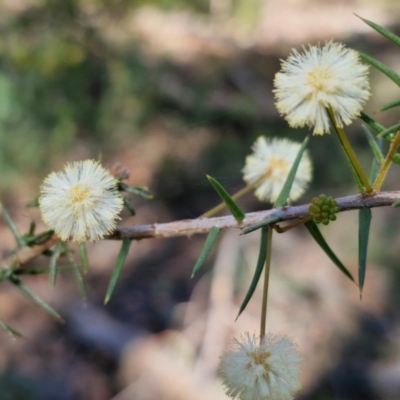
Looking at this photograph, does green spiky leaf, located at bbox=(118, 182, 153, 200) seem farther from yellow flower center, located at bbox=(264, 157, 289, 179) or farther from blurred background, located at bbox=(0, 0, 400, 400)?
blurred background, located at bbox=(0, 0, 400, 400)

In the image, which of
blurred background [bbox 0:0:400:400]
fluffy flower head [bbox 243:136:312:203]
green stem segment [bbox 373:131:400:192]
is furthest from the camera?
blurred background [bbox 0:0:400:400]

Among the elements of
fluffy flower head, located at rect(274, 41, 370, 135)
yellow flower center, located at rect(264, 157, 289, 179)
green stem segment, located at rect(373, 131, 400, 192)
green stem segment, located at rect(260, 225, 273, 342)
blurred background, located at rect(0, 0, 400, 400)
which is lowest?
green stem segment, located at rect(260, 225, 273, 342)

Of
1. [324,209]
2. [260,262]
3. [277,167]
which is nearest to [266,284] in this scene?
[260,262]

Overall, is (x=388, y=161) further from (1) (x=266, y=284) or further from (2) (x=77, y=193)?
(2) (x=77, y=193)

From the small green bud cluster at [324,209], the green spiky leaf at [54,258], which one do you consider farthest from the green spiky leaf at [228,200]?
the green spiky leaf at [54,258]

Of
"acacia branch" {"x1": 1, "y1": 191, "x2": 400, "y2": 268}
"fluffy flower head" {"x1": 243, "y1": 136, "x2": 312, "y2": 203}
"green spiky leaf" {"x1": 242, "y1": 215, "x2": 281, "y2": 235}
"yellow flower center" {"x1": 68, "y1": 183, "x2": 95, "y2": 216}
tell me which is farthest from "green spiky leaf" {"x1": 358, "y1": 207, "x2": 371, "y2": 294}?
"yellow flower center" {"x1": 68, "y1": 183, "x2": 95, "y2": 216}
